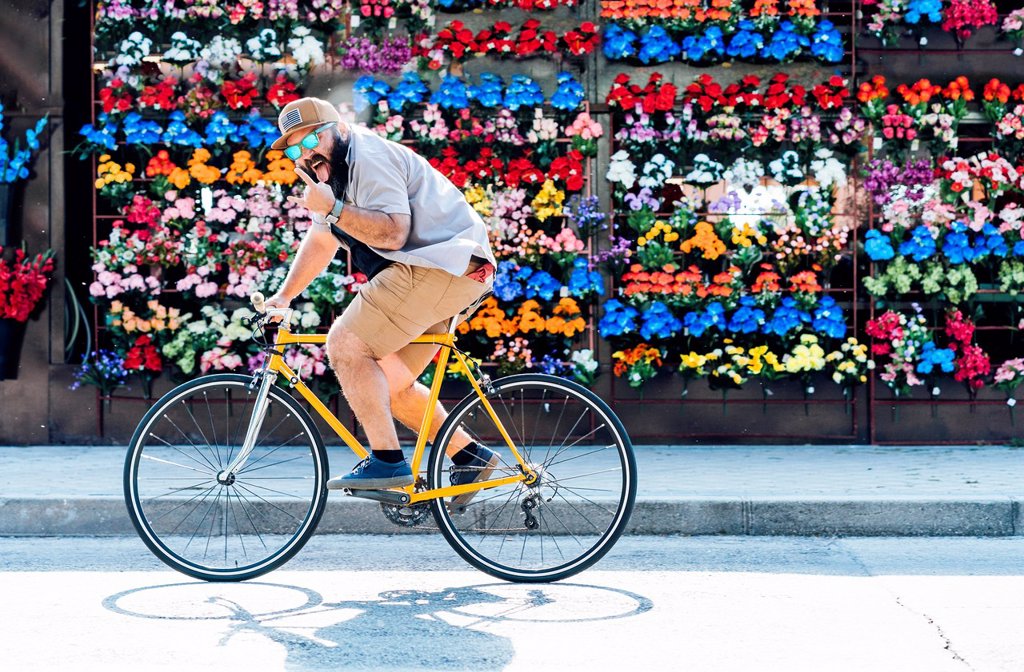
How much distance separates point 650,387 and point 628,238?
103 cm

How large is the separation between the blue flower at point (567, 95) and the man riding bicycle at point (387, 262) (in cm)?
401

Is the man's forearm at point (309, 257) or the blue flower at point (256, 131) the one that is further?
the blue flower at point (256, 131)

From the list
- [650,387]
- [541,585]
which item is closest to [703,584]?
[541,585]

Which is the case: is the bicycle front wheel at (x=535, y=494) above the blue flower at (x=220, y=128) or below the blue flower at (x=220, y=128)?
below

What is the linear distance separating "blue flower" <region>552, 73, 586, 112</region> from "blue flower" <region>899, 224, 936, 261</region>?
7.86 feet

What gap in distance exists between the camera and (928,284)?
916 centimetres

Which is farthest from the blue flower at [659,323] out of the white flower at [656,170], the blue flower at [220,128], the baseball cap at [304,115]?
the baseball cap at [304,115]

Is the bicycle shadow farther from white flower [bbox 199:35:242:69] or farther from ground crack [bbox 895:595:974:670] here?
white flower [bbox 199:35:242:69]

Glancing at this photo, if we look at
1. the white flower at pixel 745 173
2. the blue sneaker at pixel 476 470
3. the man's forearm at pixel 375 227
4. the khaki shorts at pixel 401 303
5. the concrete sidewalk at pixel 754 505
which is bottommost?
the concrete sidewalk at pixel 754 505

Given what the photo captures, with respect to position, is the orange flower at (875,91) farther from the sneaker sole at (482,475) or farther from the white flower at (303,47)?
the sneaker sole at (482,475)

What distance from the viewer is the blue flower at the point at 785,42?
918 centimetres

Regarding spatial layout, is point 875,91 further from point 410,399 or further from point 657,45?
point 410,399

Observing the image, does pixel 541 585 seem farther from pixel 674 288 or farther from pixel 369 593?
pixel 674 288

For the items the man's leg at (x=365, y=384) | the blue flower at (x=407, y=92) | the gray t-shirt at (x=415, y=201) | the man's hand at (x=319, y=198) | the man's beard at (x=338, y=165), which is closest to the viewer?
the man's hand at (x=319, y=198)
